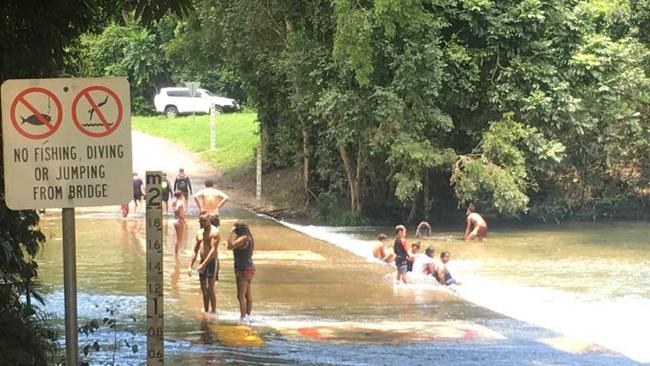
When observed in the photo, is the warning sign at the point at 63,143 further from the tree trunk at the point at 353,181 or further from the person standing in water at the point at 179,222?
the tree trunk at the point at 353,181

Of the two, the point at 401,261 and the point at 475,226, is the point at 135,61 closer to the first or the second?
the point at 475,226

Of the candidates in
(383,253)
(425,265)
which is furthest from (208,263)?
(383,253)

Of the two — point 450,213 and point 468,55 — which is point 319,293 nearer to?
point 468,55

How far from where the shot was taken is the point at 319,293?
15.2 metres

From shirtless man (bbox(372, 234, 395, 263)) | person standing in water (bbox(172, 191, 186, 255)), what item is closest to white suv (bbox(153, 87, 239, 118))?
person standing in water (bbox(172, 191, 186, 255))

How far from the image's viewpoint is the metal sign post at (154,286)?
3.56 metres

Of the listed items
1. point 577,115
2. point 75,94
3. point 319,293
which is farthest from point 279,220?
point 75,94

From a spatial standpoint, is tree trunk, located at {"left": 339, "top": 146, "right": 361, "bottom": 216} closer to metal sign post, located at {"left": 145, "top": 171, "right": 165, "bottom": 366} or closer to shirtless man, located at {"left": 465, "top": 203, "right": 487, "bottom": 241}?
shirtless man, located at {"left": 465, "top": 203, "right": 487, "bottom": 241}

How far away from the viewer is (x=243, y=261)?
40.6ft

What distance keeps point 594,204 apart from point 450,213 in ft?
17.7

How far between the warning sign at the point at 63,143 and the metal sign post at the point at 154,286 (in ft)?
0.70

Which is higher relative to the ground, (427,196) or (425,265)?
(427,196)

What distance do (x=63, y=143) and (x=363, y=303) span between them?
455 inches

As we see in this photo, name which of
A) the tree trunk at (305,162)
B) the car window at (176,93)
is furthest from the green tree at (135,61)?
the tree trunk at (305,162)
